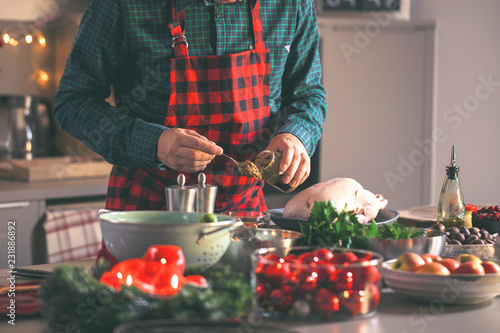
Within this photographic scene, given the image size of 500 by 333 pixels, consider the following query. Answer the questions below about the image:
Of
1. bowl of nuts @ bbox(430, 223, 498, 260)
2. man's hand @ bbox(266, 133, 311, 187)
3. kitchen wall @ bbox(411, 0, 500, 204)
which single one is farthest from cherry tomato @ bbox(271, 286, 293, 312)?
kitchen wall @ bbox(411, 0, 500, 204)

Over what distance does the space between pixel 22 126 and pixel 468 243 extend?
2.30 metres

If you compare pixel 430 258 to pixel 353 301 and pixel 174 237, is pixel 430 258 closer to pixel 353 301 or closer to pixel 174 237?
pixel 353 301

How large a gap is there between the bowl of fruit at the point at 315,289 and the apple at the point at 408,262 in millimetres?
118

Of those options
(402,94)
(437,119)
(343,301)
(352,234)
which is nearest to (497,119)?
(437,119)

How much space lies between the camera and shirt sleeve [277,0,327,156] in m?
1.64

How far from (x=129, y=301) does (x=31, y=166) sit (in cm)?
203

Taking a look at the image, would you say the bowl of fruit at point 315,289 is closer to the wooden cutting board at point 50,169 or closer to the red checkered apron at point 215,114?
the red checkered apron at point 215,114

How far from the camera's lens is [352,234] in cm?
103

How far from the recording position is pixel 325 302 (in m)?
0.79

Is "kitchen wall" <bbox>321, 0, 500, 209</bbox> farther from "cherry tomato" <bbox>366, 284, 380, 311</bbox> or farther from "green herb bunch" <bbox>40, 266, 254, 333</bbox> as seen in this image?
"green herb bunch" <bbox>40, 266, 254, 333</bbox>

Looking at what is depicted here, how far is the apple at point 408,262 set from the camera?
0.93 metres

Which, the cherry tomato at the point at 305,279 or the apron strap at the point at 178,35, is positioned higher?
the apron strap at the point at 178,35

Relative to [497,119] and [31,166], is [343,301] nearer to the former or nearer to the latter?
[31,166]

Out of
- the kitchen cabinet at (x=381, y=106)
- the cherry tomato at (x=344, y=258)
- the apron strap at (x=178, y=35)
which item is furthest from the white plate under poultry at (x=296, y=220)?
the kitchen cabinet at (x=381, y=106)
